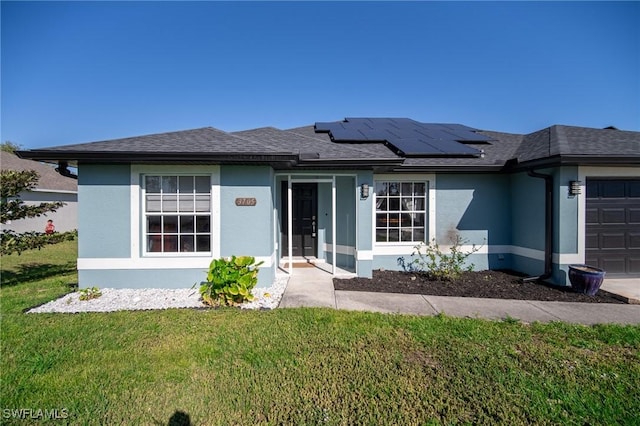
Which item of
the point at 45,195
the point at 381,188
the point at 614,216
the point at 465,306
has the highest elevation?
the point at 45,195

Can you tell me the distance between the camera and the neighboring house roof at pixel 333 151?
6.09 meters

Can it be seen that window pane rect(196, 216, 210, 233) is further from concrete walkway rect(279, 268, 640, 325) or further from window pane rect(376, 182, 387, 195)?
window pane rect(376, 182, 387, 195)

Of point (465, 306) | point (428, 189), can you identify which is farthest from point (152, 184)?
point (428, 189)

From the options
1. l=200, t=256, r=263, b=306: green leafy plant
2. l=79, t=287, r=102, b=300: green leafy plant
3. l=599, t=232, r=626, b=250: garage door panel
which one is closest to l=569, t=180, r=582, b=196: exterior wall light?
l=599, t=232, r=626, b=250: garage door panel

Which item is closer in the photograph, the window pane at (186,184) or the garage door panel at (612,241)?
the window pane at (186,184)

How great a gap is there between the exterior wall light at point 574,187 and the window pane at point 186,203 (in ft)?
29.1

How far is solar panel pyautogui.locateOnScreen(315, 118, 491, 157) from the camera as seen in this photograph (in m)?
8.67

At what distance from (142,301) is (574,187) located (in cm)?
983

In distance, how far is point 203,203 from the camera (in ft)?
21.7

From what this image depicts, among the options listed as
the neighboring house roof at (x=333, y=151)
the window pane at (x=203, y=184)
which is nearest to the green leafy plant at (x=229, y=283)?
the window pane at (x=203, y=184)

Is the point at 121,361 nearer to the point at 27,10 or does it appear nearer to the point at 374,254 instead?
the point at 374,254

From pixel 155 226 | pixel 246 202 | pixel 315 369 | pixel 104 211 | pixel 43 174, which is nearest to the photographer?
pixel 315 369

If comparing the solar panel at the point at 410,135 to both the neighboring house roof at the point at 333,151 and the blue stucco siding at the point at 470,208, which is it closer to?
the neighboring house roof at the point at 333,151

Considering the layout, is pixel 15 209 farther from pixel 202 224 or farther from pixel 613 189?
pixel 613 189
